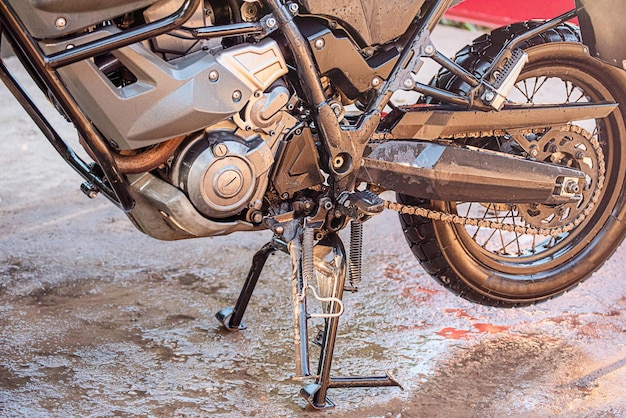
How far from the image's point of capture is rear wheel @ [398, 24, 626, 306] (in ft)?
9.23

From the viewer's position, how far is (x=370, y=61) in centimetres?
252

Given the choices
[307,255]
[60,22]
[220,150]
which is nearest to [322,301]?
[307,255]

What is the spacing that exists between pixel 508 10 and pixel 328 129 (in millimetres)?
2118

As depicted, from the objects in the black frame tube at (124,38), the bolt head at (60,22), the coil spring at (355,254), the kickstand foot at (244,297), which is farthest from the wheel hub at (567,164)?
the bolt head at (60,22)

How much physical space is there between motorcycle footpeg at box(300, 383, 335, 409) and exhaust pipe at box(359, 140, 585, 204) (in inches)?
25.5

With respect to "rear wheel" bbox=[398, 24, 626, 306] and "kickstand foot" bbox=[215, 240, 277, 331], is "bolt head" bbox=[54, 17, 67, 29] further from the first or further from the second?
"rear wheel" bbox=[398, 24, 626, 306]

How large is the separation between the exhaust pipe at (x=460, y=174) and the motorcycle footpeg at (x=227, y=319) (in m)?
0.82

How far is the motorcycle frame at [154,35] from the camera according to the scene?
6.87 feet

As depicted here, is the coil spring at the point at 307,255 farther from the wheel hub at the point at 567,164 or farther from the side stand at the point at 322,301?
the wheel hub at the point at 567,164

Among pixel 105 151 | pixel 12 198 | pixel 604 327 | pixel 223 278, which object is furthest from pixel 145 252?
pixel 604 327

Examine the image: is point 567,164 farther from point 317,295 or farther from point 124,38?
point 124,38

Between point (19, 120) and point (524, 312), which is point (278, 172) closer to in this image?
point (524, 312)

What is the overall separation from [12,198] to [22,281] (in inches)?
39.8

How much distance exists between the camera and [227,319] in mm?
3082
